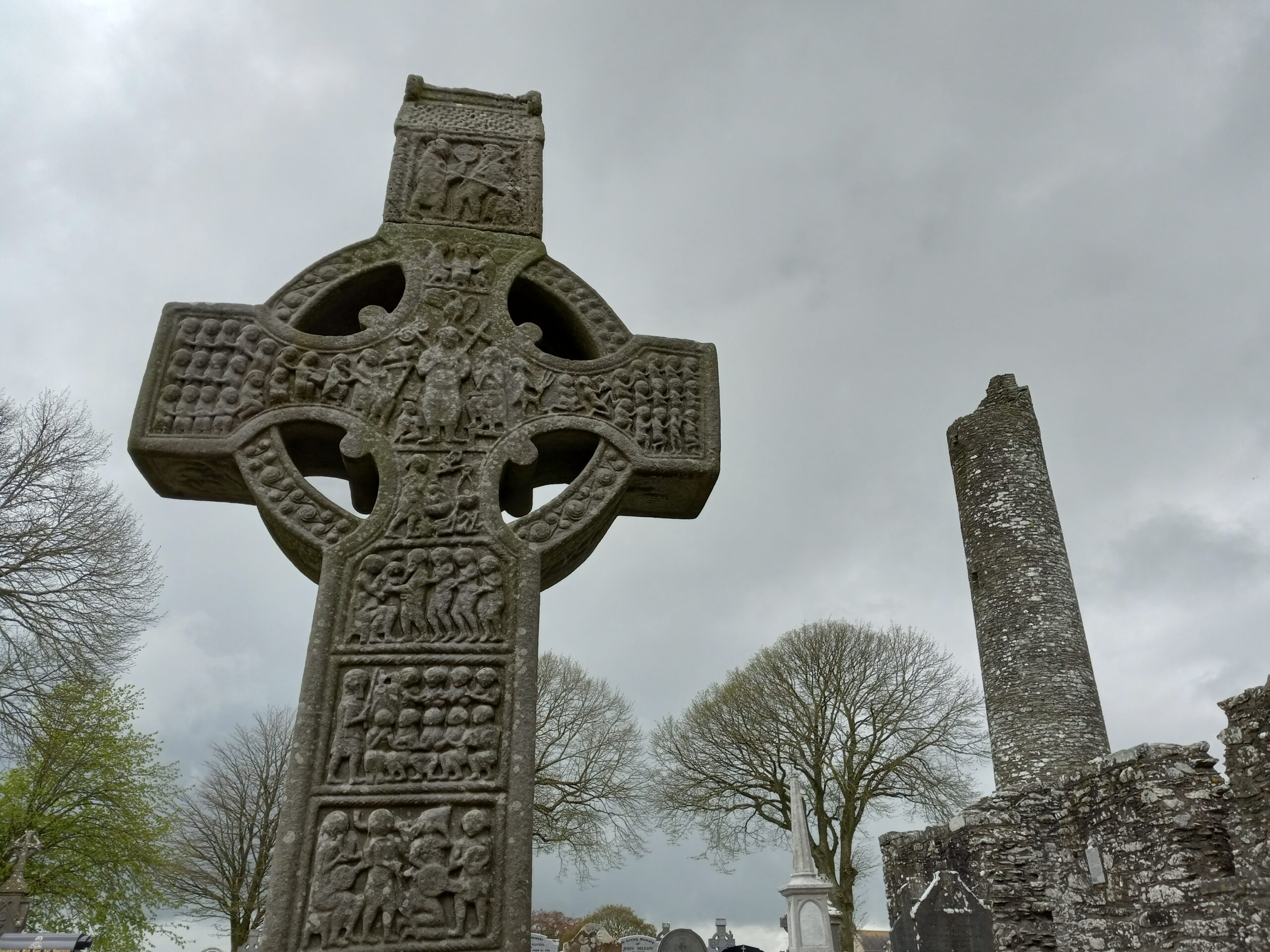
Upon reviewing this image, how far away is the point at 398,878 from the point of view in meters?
2.16

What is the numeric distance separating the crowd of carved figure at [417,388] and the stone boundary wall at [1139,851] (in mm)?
6515

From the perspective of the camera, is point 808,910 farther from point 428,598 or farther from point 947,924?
point 428,598

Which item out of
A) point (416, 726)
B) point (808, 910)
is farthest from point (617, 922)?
point (416, 726)

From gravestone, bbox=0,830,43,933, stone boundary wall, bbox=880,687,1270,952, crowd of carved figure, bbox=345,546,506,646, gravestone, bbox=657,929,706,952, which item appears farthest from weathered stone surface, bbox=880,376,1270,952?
gravestone, bbox=0,830,43,933

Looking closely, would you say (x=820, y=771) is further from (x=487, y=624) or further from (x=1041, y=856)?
(x=487, y=624)

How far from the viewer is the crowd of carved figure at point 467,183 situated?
3.31 metres

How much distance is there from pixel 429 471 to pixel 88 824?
20.0 metres

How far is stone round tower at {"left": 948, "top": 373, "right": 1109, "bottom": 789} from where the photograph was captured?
65.6 ft

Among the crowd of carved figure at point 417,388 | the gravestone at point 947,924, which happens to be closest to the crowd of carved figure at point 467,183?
the crowd of carved figure at point 417,388

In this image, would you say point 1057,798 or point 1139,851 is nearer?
point 1139,851

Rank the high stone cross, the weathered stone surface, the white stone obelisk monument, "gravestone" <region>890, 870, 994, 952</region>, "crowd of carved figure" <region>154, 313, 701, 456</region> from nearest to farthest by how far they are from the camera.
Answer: the high stone cross < "crowd of carved figure" <region>154, 313, 701, 456</region> < the weathered stone surface < "gravestone" <region>890, 870, 994, 952</region> < the white stone obelisk monument

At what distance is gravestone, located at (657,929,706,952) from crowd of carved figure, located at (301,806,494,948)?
63.5 feet

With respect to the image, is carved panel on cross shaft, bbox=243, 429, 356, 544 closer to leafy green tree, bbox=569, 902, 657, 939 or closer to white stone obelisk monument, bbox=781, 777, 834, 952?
white stone obelisk monument, bbox=781, 777, 834, 952

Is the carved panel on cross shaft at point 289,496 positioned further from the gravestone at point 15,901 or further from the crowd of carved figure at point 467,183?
the gravestone at point 15,901
